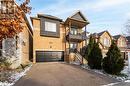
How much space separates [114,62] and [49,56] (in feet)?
42.2

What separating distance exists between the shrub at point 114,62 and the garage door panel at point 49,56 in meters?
11.7

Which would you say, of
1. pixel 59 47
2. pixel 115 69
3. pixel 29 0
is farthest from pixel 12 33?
pixel 59 47

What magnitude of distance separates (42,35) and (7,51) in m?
9.49

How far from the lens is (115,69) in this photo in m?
18.8

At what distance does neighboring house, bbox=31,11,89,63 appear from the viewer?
90.7 ft

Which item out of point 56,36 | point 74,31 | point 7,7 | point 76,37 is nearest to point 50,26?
point 56,36

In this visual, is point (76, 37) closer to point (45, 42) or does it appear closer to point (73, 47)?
point (73, 47)

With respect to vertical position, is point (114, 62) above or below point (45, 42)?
below

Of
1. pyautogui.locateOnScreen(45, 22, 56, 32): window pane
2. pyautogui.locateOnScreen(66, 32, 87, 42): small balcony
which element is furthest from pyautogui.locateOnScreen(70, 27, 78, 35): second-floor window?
pyautogui.locateOnScreen(45, 22, 56, 32): window pane

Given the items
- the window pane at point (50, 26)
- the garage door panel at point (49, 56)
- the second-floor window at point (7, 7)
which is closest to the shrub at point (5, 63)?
the second-floor window at point (7, 7)

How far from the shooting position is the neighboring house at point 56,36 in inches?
1088

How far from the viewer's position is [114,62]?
61.9 feet

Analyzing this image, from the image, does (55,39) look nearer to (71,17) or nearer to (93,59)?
(71,17)

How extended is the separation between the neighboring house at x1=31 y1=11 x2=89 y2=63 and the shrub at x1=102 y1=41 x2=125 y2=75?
1116cm
